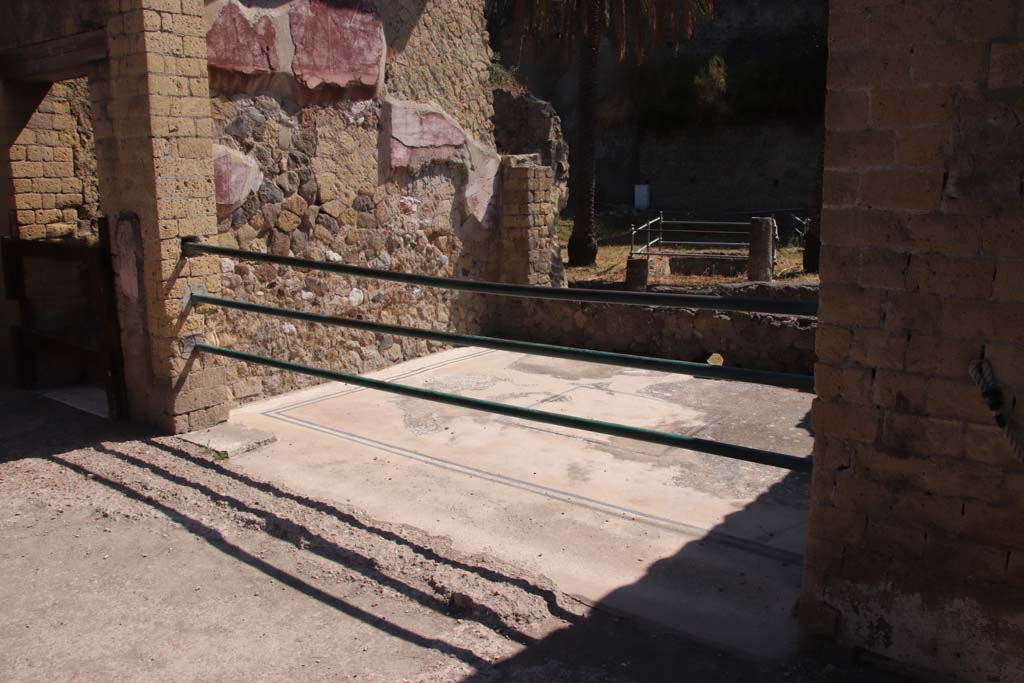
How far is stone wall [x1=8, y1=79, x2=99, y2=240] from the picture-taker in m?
6.49

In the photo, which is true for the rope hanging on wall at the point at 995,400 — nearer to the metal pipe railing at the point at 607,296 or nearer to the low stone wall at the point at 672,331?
the metal pipe railing at the point at 607,296

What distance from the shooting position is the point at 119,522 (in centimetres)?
418

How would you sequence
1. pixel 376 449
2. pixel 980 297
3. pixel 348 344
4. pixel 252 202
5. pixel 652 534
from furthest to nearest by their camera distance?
pixel 348 344, pixel 252 202, pixel 376 449, pixel 652 534, pixel 980 297

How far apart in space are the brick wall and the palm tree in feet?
40.6

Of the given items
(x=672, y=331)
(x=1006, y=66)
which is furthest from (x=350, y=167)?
(x=1006, y=66)

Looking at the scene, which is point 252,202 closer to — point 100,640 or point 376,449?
point 376,449

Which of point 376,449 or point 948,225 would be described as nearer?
point 948,225

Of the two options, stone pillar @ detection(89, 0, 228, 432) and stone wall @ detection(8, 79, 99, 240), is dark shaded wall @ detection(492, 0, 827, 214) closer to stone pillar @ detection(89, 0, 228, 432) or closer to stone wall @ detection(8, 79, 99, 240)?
stone wall @ detection(8, 79, 99, 240)

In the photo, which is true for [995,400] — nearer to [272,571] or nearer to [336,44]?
[272,571]

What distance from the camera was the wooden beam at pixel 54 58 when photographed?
5.45 metres

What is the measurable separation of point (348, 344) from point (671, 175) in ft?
78.6

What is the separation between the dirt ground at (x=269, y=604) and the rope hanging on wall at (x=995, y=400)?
2.83 ft

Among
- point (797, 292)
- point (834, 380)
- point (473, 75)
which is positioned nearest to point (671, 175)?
point (797, 292)

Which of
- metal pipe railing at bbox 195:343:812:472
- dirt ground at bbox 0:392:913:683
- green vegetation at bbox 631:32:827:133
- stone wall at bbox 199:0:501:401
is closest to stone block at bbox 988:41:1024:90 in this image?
metal pipe railing at bbox 195:343:812:472
